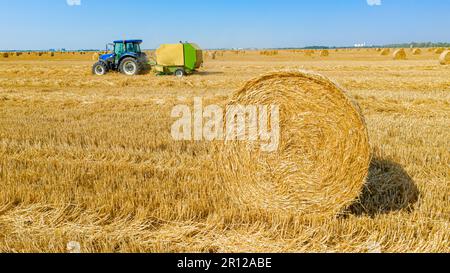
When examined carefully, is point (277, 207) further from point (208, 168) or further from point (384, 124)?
point (384, 124)

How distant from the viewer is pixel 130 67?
1728 cm

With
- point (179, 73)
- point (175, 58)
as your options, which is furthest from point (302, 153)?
point (175, 58)

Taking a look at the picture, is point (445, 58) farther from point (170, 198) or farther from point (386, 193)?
point (170, 198)

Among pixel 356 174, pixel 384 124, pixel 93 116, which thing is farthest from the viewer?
pixel 93 116

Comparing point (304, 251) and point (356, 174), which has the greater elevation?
point (356, 174)

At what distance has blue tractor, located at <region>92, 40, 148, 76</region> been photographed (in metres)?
17.2

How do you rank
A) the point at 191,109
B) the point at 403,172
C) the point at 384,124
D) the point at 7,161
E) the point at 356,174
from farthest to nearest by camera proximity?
the point at 191,109 < the point at 384,124 < the point at 7,161 < the point at 403,172 < the point at 356,174

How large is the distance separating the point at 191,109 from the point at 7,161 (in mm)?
Answer: 4611

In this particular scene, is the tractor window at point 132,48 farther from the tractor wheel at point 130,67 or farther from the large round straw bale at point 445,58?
the large round straw bale at point 445,58

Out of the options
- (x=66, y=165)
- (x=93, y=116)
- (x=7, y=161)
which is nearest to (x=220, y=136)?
(x=66, y=165)

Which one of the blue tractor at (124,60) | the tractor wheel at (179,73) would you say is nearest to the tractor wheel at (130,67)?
the blue tractor at (124,60)

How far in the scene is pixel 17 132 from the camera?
21.2 feet

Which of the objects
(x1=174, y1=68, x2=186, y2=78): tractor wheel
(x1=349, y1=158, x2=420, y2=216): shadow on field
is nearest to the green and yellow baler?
(x1=174, y1=68, x2=186, y2=78): tractor wheel

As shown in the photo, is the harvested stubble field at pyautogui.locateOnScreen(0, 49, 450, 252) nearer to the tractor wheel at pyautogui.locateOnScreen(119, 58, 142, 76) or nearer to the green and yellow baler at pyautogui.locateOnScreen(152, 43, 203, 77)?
the tractor wheel at pyautogui.locateOnScreen(119, 58, 142, 76)
